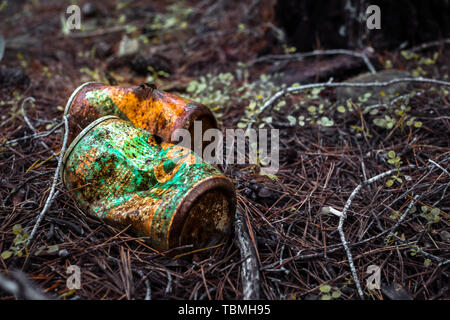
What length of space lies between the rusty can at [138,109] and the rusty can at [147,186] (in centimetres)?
33

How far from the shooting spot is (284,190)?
1924 millimetres

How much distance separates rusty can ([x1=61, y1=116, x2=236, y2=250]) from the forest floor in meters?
0.11

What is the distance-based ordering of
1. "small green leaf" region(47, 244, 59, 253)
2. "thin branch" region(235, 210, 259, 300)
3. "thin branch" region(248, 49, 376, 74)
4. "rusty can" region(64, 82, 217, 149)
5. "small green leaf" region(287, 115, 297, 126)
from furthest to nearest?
"thin branch" region(248, 49, 376, 74), "small green leaf" region(287, 115, 297, 126), "rusty can" region(64, 82, 217, 149), "small green leaf" region(47, 244, 59, 253), "thin branch" region(235, 210, 259, 300)

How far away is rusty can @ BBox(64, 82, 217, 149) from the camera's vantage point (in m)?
1.94

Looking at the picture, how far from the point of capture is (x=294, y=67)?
3330 millimetres

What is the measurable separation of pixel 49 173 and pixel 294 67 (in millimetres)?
2494

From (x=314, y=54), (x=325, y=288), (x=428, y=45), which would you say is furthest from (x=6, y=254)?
(x=428, y=45)

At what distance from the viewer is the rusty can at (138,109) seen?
194 cm

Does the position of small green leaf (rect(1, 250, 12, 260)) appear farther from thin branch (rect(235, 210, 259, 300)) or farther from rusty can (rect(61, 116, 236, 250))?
thin branch (rect(235, 210, 259, 300))

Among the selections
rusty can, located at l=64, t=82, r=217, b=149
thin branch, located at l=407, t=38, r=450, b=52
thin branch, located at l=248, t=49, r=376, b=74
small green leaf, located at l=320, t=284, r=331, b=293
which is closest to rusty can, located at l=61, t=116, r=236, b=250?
rusty can, located at l=64, t=82, r=217, b=149

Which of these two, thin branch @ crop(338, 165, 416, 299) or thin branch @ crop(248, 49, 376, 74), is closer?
thin branch @ crop(338, 165, 416, 299)
